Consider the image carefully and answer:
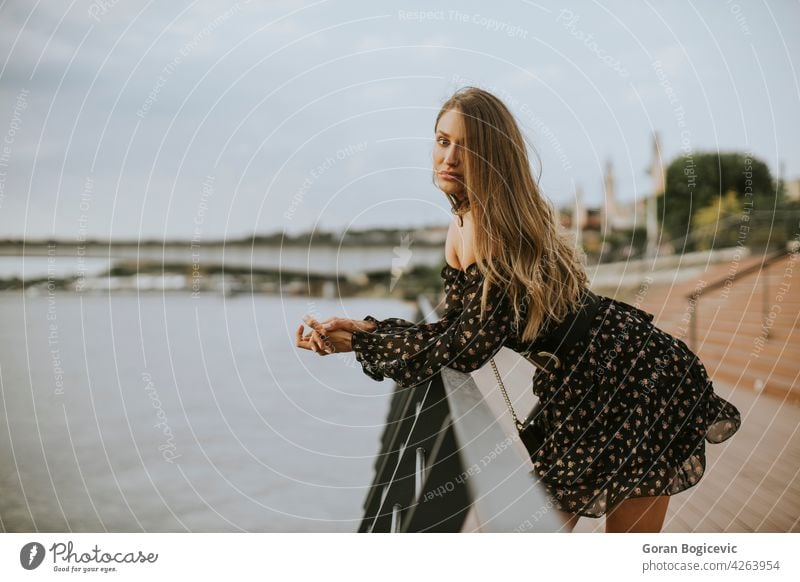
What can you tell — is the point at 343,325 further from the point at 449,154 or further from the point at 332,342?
the point at 449,154

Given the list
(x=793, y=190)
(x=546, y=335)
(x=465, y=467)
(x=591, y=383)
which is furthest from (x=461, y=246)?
(x=793, y=190)

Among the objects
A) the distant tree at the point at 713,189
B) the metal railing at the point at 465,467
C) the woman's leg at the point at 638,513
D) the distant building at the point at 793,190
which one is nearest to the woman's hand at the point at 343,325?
the metal railing at the point at 465,467

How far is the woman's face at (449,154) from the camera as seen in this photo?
1447 mm

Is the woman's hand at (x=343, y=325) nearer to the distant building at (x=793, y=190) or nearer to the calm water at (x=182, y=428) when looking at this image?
the distant building at (x=793, y=190)

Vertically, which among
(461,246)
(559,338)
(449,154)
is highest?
(449,154)

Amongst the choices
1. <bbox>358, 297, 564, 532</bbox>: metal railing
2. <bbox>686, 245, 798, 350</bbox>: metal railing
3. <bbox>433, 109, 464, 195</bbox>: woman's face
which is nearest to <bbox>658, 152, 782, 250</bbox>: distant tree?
<bbox>686, 245, 798, 350</bbox>: metal railing

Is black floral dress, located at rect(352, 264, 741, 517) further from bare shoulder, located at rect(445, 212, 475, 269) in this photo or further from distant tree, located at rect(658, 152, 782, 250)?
distant tree, located at rect(658, 152, 782, 250)

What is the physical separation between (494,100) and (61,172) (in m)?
1.47

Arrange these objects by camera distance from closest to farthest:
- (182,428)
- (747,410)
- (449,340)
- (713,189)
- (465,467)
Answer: (465,467)
(449,340)
(747,410)
(713,189)
(182,428)

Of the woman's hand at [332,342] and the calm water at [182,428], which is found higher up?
the woman's hand at [332,342]

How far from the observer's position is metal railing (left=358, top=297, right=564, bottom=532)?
36.9 inches

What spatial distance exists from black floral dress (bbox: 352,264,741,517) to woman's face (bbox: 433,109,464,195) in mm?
183

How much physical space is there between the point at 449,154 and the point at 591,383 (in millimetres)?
495

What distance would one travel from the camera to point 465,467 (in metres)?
0.95
